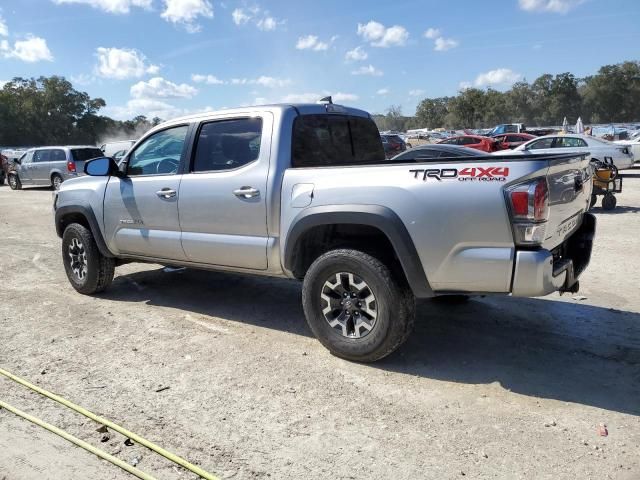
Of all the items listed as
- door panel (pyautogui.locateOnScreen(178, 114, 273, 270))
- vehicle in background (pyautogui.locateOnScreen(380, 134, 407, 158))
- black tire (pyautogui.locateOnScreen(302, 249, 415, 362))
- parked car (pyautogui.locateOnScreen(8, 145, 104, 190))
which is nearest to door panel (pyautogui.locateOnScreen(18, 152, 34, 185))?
parked car (pyautogui.locateOnScreen(8, 145, 104, 190))

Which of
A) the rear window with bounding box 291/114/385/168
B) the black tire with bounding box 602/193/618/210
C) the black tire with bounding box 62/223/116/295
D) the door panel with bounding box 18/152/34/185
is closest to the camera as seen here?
the rear window with bounding box 291/114/385/168

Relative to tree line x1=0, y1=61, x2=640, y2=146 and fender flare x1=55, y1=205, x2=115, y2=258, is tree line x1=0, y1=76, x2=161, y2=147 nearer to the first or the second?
tree line x1=0, y1=61, x2=640, y2=146

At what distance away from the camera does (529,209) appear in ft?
11.1

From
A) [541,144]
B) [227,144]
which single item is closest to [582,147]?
[541,144]

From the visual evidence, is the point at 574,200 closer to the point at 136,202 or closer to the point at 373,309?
the point at 373,309

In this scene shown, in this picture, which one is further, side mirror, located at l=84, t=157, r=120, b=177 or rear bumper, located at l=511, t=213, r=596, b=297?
side mirror, located at l=84, t=157, r=120, b=177

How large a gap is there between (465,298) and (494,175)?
7.87 feet

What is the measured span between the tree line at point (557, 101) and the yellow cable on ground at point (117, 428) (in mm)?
85930

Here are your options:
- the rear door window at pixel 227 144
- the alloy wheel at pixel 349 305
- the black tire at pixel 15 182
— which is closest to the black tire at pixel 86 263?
the rear door window at pixel 227 144

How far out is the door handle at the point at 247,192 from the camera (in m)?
4.51

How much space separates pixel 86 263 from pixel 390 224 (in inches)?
151

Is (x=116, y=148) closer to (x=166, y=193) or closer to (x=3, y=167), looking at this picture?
(x=3, y=167)

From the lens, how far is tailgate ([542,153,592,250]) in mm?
3564

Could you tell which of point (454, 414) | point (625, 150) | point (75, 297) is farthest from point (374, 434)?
point (625, 150)
